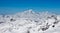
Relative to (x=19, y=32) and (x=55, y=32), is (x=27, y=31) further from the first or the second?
Answer: (x=55, y=32)

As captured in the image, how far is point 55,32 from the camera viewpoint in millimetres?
30406

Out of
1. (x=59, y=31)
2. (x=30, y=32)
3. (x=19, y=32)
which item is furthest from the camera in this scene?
(x=19, y=32)

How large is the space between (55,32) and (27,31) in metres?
16.6

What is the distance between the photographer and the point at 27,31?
4541 centimetres

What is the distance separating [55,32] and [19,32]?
67.5ft

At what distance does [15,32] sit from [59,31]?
2232 centimetres

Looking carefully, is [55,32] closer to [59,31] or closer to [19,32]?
[59,31]

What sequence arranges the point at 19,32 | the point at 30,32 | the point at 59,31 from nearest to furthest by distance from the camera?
the point at 59,31
the point at 30,32
the point at 19,32

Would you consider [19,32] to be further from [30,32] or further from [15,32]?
[30,32]

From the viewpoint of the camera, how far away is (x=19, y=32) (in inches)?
1897

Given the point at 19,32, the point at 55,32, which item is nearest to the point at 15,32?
the point at 19,32

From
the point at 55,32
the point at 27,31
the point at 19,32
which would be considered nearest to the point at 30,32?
the point at 27,31

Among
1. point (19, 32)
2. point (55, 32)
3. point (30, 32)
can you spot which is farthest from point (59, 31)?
point (19, 32)

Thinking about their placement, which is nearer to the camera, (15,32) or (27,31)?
(27,31)
